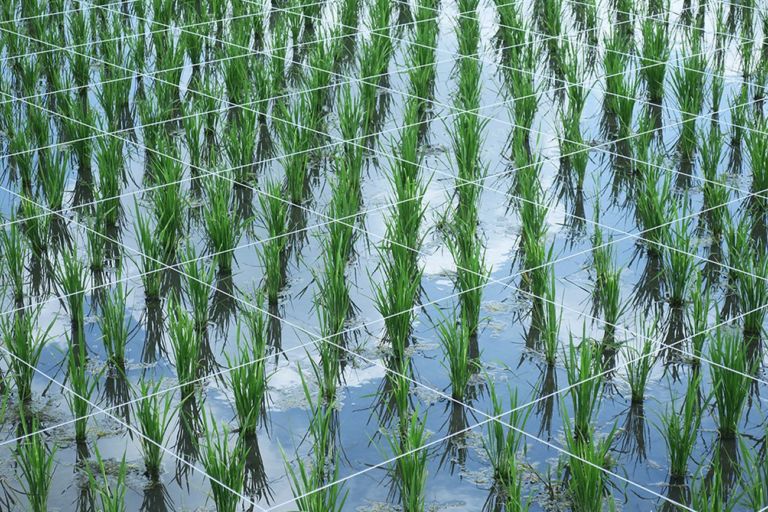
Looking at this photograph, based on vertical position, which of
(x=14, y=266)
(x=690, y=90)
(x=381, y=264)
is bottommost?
(x=381, y=264)

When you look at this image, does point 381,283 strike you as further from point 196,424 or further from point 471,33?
point 471,33

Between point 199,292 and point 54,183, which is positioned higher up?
point 54,183

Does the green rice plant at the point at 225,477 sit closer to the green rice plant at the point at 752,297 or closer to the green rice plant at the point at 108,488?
the green rice plant at the point at 108,488

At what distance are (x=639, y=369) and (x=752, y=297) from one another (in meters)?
0.56

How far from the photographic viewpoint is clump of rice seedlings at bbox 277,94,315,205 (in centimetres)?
521

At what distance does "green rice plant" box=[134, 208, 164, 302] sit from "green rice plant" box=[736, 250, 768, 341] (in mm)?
1995

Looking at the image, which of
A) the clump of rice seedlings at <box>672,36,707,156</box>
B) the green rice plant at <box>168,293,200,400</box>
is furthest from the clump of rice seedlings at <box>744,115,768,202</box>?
the green rice plant at <box>168,293,200,400</box>

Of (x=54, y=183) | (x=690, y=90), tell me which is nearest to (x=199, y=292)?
(x=54, y=183)

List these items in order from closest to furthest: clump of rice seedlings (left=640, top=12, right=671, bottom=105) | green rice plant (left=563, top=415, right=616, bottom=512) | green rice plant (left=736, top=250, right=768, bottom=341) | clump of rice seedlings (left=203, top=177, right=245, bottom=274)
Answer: green rice plant (left=563, top=415, right=616, bottom=512) < green rice plant (left=736, top=250, right=768, bottom=341) < clump of rice seedlings (left=203, top=177, right=245, bottom=274) < clump of rice seedlings (left=640, top=12, right=671, bottom=105)

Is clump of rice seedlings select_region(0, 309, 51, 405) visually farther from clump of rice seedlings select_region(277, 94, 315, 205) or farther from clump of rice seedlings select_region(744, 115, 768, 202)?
clump of rice seedlings select_region(744, 115, 768, 202)

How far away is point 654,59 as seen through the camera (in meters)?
6.57

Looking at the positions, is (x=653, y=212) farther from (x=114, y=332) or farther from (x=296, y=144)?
(x=114, y=332)

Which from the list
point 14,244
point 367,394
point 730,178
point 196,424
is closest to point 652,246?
point 730,178

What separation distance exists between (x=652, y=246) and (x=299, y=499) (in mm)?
2094
